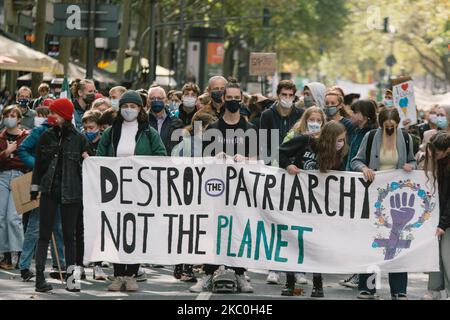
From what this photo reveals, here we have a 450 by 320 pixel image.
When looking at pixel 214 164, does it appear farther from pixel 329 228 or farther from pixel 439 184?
pixel 439 184

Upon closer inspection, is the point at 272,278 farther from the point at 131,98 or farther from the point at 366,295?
the point at 131,98

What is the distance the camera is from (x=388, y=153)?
13008 mm

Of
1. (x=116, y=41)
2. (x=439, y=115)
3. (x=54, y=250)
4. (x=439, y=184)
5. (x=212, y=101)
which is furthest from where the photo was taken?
(x=116, y=41)

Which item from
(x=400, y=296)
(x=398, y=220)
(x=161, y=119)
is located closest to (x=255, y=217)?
(x=398, y=220)

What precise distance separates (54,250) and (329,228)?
305 centimetres

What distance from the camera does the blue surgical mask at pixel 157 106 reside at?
15219 mm

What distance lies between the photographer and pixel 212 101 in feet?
49.9

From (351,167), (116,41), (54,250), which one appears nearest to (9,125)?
(54,250)

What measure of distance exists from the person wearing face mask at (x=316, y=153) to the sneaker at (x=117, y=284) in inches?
61.1

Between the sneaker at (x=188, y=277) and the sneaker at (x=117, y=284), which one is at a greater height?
the sneaker at (x=117, y=284)

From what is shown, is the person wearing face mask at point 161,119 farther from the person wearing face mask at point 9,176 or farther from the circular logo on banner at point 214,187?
the circular logo on banner at point 214,187

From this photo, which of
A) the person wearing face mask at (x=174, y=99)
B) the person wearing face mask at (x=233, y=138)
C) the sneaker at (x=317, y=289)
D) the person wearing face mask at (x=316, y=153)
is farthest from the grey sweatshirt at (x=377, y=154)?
the person wearing face mask at (x=174, y=99)

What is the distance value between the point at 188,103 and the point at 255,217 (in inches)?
150

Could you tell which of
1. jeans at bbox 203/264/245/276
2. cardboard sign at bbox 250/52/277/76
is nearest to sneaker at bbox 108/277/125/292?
jeans at bbox 203/264/245/276
